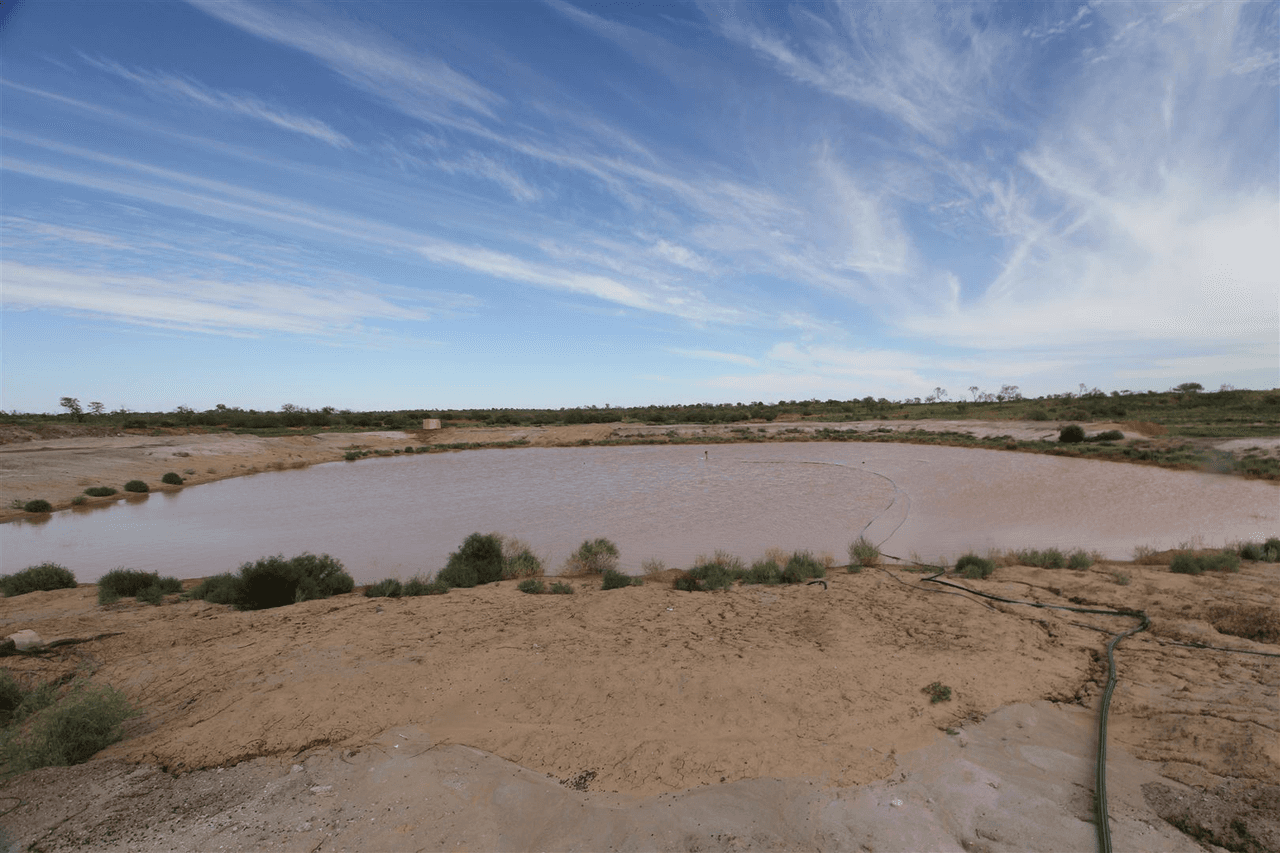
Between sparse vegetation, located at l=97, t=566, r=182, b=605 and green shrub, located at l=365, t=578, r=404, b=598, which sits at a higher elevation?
sparse vegetation, located at l=97, t=566, r=182, b=605

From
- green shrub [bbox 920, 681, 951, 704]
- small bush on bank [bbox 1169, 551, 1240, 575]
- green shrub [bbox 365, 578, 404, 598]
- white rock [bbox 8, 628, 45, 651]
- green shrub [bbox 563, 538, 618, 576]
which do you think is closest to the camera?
green shrub [bbox 920, 681, 951, 704]

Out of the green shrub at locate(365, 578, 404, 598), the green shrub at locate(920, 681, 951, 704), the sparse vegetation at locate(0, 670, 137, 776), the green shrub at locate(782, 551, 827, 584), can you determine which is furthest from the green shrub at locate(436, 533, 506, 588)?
the green shrub at locate(920, 681, 951, 704)

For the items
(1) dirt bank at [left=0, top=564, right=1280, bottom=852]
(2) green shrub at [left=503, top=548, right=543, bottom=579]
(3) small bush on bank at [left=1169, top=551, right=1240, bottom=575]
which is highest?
(3) small bush on bank at [left=1169, top=551, right=1240, bottom=575]

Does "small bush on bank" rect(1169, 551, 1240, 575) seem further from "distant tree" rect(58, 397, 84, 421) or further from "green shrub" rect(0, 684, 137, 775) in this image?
"distant tree" rect(58, 397, 84, 421)

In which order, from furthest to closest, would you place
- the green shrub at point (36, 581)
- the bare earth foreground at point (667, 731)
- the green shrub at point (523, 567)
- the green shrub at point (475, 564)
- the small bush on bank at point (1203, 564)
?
the green shrub at point (523, 567), the green shrub at point (475, 564), the green shrub at point (36, 581), the small bush on bank at point (1203, 564), the bare earth foreground at point (667, 731)

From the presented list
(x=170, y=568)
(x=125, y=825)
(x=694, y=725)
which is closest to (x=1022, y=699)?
(x=694, y=725)

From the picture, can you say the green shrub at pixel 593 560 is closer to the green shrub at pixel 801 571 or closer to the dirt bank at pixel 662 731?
the dirt bank at pixel 662 731

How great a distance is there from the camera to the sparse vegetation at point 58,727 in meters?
4.44

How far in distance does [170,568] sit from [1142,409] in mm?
61111

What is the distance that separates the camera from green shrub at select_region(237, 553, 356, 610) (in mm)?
8977

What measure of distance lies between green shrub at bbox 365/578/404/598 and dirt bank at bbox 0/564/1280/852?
134 cm

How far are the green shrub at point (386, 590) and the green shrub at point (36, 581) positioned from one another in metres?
5.77

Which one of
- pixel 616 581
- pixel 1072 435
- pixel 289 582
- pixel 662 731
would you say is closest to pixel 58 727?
pixel 289 582

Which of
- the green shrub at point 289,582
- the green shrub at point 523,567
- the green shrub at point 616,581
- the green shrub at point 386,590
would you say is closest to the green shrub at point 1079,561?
the green shrub at point 616,581
